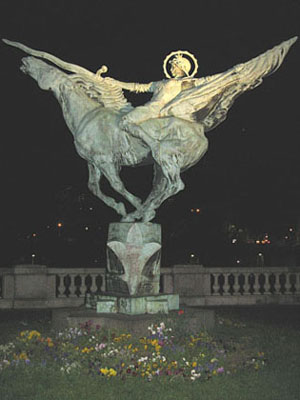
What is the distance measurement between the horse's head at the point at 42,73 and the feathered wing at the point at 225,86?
1.83 m

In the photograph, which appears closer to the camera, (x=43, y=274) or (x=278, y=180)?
(x=43, y=274)

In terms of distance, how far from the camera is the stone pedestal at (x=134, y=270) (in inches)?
364

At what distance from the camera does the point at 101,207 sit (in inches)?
953

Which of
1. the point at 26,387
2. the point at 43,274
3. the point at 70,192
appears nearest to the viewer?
the point at 26,387

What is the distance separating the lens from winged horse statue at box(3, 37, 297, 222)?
9.41 metres

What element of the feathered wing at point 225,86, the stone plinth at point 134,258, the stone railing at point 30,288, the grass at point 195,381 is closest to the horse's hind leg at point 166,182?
the stone plinth at point 134,258

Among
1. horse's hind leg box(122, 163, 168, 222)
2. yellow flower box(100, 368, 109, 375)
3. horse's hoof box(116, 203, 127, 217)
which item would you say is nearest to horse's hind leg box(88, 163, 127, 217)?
horse's hoof box(116, 203, 127, 217)

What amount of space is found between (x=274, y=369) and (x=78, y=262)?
57.5 feet

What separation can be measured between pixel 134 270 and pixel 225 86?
3047 millimetres

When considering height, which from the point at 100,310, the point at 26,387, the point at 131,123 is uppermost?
the point at 131,123

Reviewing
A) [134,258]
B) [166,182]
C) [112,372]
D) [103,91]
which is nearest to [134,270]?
[134,258]

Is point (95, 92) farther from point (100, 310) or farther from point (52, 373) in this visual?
point (52, 373)

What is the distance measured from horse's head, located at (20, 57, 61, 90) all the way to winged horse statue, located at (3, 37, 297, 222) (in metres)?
0.02

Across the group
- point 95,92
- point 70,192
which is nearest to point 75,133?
point 95,92
